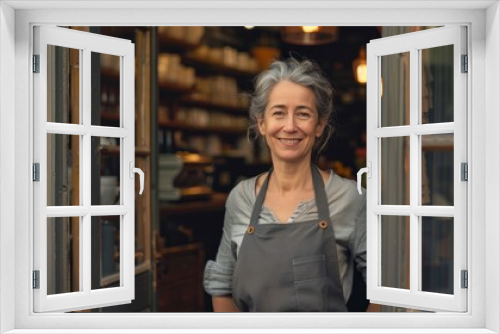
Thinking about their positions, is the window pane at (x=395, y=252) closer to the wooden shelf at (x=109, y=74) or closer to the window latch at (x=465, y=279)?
the window latch at (x=465, y=279)

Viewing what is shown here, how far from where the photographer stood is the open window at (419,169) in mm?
2635

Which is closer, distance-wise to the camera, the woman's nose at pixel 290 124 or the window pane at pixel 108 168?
the window pane at pixel 108 168

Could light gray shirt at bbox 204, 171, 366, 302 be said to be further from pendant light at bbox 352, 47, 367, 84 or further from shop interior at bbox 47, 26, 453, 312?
pendant light at bbox 352, 47, 367, 84

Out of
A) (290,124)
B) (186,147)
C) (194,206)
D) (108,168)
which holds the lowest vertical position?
(194,206)

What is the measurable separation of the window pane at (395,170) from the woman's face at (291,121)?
682mm

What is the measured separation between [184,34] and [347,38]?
132 centimetres

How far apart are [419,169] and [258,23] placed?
940mm

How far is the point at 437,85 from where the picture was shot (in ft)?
10.0

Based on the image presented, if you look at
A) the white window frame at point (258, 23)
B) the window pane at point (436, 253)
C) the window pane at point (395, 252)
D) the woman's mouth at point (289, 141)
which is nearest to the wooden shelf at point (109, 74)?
the woman's mouth at point (289, 141)

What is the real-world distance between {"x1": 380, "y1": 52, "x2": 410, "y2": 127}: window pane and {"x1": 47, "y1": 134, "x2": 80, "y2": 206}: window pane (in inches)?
60.7

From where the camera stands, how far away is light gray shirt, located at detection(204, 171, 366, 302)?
3723 mm

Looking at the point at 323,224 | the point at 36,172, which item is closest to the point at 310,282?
the point at 323,224

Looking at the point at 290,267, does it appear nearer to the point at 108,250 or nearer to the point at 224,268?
the point at 224,268

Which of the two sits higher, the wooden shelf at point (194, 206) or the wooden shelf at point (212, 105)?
the wooden shelf at point (212, 105)
